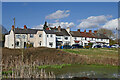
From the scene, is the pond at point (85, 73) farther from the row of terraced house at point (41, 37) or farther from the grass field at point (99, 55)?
the row of terraced house at point (41, 37)

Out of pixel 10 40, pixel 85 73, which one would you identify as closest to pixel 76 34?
pixel 10 40

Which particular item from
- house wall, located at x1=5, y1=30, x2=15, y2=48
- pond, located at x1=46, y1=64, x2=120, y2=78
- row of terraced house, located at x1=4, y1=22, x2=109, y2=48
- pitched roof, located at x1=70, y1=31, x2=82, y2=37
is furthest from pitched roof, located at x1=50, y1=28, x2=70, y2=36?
pond, located at x1=46, y1=64, x2=120, y2=78

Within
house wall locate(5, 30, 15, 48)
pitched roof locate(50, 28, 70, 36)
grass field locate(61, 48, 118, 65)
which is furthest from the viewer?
pitched roof locate(50, 28, 70, 36)

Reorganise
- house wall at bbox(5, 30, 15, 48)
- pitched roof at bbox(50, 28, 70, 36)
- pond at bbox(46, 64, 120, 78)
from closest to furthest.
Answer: pond at bbox(46, 64, 120, 78) → house wall at bbox(5, 30, 15, 48) → pitched roof at bbox(50, 28, 70, 36)

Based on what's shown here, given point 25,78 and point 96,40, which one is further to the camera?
point 96,40

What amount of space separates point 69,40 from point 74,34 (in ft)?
15.0

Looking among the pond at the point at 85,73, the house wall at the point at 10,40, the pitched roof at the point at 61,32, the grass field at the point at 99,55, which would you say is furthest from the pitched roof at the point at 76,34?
the pond at the point at 85,73

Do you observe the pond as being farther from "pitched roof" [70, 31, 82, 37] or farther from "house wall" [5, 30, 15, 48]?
"pitched roof" [70, 31, 82, 37]

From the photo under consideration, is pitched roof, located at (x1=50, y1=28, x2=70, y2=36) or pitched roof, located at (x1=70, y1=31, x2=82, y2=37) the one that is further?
pitched roof, located at (x1=70, y1=31, x2=82, y2=37)

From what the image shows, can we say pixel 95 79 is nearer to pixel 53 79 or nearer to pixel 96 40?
pixel 53 79

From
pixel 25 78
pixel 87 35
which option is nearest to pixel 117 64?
pixel 25 78

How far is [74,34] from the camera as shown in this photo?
227 feet

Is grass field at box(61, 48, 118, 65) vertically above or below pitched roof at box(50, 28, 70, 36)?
below

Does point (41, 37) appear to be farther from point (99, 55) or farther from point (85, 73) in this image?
point (85, 73)
